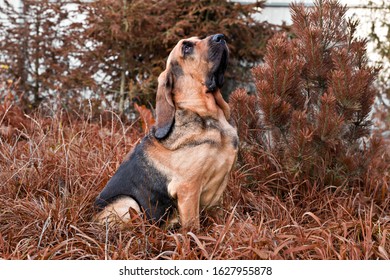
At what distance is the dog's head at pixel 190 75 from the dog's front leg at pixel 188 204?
0.41 meters

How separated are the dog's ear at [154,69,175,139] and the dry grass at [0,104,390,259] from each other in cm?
64

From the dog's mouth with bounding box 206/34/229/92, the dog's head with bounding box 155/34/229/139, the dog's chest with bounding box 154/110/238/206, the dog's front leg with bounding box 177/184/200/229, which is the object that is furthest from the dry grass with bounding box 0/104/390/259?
the dog's mouth with bounding box 206/34/229/92

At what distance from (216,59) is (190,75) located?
21cm

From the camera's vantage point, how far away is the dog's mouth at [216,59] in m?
3.40

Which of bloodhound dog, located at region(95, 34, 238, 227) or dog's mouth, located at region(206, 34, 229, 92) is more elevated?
dog's mouth, located at region(206, 34, 229, 92)

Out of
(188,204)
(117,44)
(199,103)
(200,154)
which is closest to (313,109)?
(199,103)

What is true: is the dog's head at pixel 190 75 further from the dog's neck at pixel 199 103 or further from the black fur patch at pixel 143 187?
the black fur patch at pixel 143 187

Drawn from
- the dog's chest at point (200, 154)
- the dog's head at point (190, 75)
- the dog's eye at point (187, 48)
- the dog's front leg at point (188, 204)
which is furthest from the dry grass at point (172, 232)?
the dog's eye at point (187, 48)

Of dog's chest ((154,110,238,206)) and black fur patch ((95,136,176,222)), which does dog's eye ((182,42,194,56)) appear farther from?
black fur patch ((95,136,176,222))

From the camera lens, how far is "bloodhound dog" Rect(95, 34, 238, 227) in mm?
3414

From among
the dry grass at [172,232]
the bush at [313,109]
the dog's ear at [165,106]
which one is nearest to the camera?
the dry grass at [172,232]

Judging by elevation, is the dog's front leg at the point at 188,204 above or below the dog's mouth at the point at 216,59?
below

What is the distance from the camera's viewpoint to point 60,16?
361 inches
